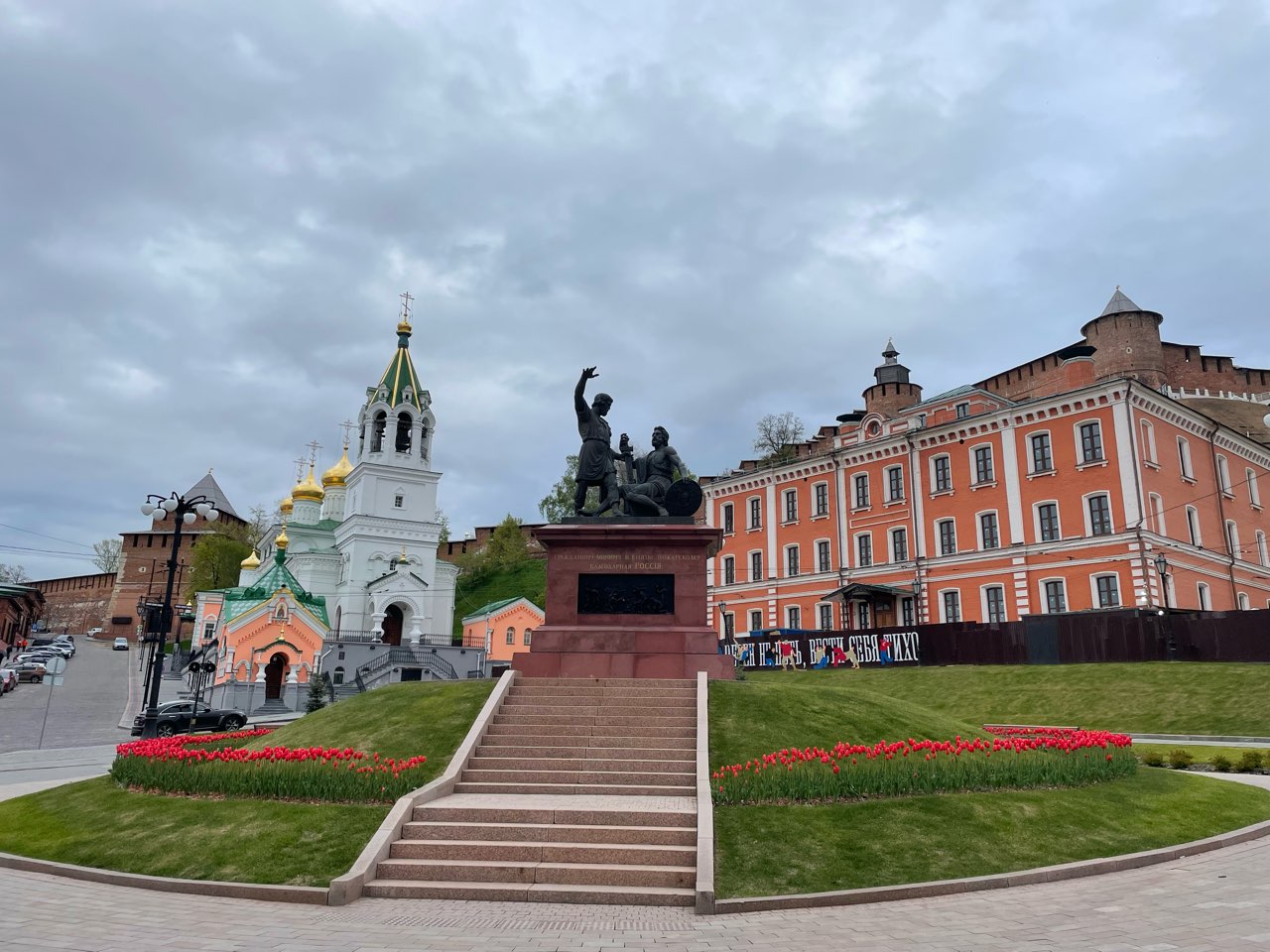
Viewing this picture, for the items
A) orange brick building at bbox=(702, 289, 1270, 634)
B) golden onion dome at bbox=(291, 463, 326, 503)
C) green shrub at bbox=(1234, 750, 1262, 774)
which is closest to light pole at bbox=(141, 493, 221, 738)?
green shrub at bbox=(1234, 750, 1262, 774)

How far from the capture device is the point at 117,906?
8297 millimetres

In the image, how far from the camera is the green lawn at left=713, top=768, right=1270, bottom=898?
8.84 meters

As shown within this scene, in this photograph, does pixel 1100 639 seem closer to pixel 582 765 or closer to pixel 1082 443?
pixel 1082 443

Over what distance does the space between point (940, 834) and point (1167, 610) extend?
2642 cm

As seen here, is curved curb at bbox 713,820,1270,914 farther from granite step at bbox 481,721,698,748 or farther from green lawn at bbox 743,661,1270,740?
green lawn at bbox 743,661,1270,740

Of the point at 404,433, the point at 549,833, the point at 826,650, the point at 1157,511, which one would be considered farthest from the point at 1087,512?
the point at 404,433

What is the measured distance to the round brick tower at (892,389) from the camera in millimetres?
63562

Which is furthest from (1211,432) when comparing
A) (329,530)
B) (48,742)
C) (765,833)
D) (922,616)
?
(329,530)

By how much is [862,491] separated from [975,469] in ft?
21.0

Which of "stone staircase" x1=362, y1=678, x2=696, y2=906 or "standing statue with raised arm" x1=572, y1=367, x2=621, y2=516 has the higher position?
"standing statue with raised arm" x1=572, y1=367, x2=621, y2=516

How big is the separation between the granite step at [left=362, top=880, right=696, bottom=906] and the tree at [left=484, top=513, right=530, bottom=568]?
79.5 m

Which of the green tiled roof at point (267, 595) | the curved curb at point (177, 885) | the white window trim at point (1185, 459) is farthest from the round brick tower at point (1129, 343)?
the curved curb at point (177, 885)

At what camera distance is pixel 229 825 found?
10.3 metres

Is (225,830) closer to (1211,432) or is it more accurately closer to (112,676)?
(1211,432)
